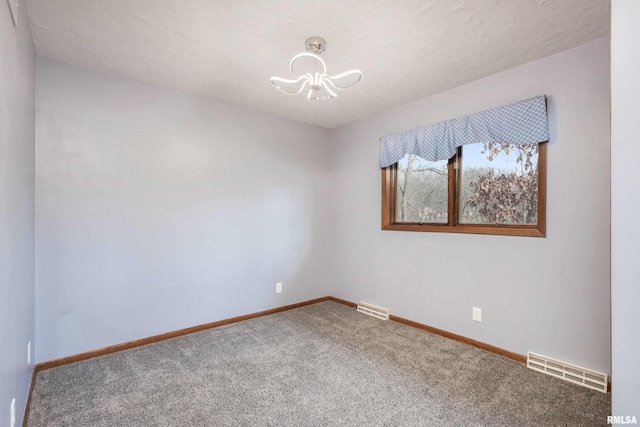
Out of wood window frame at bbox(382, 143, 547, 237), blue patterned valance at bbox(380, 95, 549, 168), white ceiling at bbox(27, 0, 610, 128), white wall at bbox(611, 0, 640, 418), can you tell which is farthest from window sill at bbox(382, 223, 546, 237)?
white wall at bbox(611, 0, 640, 418)

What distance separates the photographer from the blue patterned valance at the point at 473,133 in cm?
233

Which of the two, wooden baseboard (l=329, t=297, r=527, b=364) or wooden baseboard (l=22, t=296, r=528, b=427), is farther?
wooden baseboard (l=329, t=297, r=527, b=364)

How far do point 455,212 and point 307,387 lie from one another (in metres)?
2.02

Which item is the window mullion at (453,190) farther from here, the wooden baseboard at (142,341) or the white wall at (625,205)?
the wooden baseboard at (142,341)

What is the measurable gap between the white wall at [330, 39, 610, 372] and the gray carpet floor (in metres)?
0.30

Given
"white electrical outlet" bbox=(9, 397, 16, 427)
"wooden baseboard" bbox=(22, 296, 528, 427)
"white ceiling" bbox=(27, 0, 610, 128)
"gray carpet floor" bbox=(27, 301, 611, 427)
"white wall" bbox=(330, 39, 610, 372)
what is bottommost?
"gray carpet floor" bbox=(27, 301, 611, 427)

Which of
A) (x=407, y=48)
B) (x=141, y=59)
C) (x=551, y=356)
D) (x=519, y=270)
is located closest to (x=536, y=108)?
(x=407, y=48)

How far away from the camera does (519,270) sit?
97.1 inches

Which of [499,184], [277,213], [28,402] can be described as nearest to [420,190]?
[499,184]

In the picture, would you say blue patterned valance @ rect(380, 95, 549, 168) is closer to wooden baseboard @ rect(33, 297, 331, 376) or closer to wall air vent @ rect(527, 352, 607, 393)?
wall air vent @ rect(527, 352, 607, 393)

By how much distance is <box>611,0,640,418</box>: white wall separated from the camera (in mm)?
999

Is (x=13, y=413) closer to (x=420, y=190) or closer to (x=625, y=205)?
(x=625, y=205)

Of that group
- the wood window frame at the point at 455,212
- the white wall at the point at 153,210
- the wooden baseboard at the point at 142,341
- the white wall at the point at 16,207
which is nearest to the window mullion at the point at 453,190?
the wood window frame at the point at 455,212

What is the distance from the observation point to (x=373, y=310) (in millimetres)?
3576
